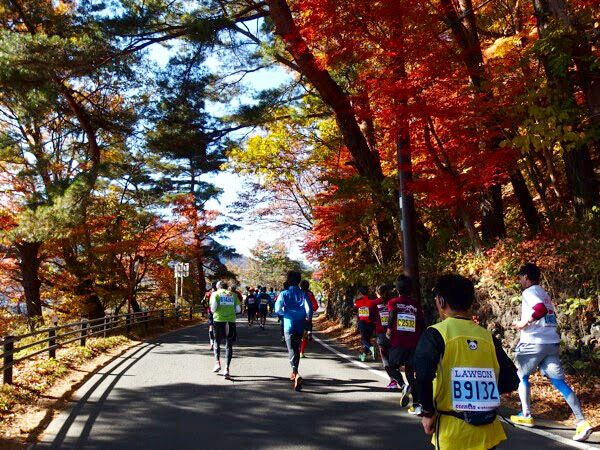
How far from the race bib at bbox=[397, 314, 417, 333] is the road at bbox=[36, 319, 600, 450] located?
1032 mm

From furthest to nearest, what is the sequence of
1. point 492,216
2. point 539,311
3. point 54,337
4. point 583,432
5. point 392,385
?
point 492,216 < point 54,337 < point 392,385 < point 539,311 < point 583,432

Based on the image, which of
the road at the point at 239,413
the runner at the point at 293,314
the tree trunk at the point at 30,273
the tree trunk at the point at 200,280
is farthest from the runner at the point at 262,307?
the tree trunk at the point at 200,280

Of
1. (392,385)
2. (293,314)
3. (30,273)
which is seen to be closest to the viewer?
(392,385)

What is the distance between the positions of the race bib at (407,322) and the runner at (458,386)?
3309mm

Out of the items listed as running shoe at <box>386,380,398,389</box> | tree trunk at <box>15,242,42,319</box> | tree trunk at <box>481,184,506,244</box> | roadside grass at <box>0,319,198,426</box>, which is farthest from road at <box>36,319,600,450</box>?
tree trunk at <box>15,242,42,319</box>

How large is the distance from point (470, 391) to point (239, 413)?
13.5 feet

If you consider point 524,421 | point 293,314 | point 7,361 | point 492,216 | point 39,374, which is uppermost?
point 492,216

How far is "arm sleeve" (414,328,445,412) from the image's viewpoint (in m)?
2.65

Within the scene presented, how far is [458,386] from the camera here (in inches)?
105

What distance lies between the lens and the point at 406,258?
10.5 meters

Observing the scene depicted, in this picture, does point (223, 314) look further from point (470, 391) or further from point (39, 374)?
point (470, 391)

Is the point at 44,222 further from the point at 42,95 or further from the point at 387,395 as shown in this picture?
the point at 387,395

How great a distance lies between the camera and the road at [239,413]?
5.06m

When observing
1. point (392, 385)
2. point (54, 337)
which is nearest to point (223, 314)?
point (392, 385)
